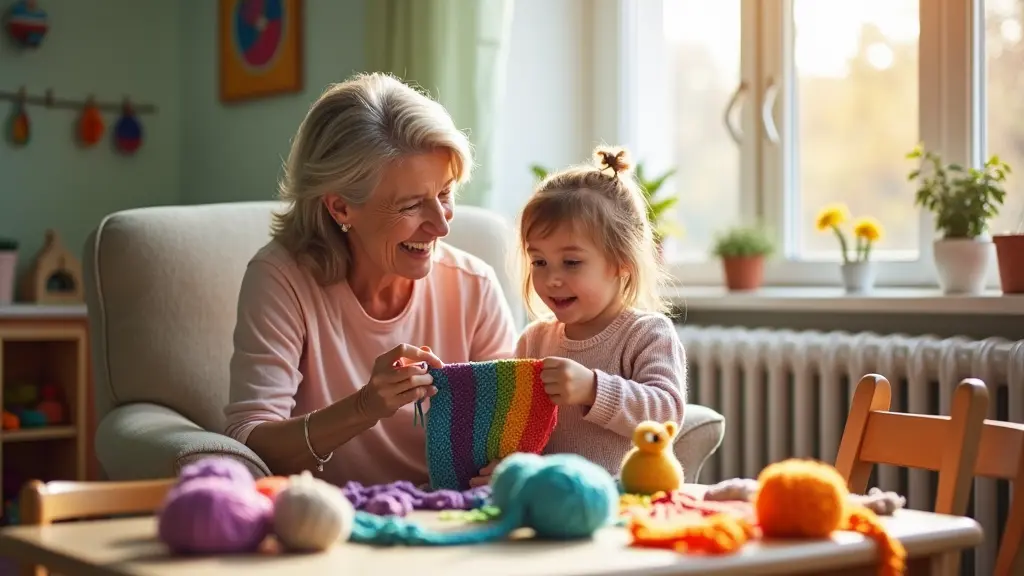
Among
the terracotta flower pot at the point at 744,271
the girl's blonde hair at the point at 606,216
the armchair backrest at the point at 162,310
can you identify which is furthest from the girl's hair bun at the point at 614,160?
the terracotta flower pot at the point at 744,271

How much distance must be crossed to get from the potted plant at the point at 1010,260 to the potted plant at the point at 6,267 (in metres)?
3.14

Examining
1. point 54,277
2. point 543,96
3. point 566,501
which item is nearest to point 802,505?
point 566,501

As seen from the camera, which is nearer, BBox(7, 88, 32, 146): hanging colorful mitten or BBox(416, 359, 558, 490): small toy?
BBox(416, 359, 558, 490): small toy

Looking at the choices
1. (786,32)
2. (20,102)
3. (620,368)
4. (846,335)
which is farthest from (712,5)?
(20,102)

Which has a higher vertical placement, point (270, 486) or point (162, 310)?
point (162, 310)

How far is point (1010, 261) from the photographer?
8.02 feet

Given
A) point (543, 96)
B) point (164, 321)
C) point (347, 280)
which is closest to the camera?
point (347, 280)

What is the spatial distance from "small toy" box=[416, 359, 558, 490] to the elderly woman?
195 millimetres

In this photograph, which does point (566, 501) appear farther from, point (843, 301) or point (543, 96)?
point (543, 96)

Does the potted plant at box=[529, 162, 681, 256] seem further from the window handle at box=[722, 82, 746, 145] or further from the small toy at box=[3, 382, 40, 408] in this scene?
the small toy at box=[3, 382, 40, 408]

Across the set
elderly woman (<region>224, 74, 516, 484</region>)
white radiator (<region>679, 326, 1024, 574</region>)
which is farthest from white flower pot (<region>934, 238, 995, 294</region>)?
elderly woman (<region>224, 74, 516, 484</region>)

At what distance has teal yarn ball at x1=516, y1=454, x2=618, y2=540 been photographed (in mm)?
1100

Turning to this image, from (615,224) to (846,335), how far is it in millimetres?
1067

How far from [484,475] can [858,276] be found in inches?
58.5
